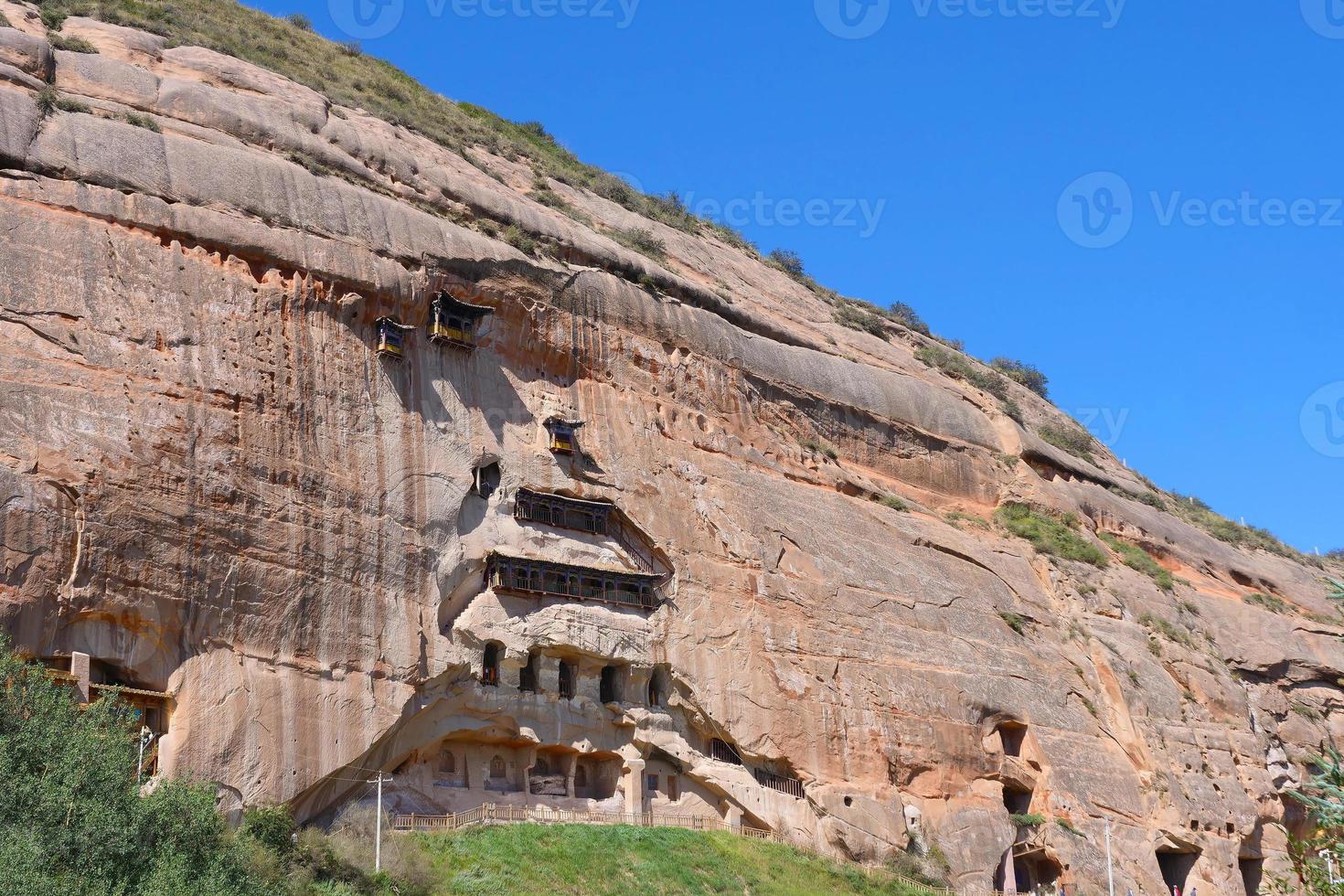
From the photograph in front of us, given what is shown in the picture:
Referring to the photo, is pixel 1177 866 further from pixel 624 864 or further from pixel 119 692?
pixel 119 692

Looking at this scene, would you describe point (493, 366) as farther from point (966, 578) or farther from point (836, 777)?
point (966, 578)

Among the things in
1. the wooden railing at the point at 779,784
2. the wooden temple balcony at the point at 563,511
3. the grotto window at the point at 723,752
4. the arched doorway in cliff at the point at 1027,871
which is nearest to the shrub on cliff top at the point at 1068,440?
the arched doorway in cliff at the point at 1027,871

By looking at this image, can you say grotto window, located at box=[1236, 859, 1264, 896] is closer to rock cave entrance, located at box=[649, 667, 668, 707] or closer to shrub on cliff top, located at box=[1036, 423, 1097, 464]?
shrub on cliff top, located at box=[1036, 423, 1097, 464]

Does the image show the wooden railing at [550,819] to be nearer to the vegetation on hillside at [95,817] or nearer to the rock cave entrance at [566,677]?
the rock cave entrance at [566,677]

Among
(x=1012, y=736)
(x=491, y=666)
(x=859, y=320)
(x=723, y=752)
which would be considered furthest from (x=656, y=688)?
(x=859, y=320)

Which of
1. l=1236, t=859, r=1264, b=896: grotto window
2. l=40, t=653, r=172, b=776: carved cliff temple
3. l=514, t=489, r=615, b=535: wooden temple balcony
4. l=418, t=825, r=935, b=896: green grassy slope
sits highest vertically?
l=514, t=489, r=615, b=535: wooden temple balcony

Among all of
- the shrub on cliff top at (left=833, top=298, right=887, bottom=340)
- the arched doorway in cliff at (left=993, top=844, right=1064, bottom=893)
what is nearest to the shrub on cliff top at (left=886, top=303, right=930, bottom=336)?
the shrub on cliff top at (left=833, top=298, right=887, bottom=340)

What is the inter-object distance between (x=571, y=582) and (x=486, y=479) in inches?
130

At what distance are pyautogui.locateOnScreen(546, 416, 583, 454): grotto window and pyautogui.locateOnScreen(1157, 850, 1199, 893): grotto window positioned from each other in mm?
21696

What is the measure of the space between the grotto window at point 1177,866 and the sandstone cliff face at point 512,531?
11 cm

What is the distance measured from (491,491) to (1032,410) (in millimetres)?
34862

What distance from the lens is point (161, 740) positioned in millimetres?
27812

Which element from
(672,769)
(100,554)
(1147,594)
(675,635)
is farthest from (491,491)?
(1147,594)

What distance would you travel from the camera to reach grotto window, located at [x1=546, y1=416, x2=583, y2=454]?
3816cm
